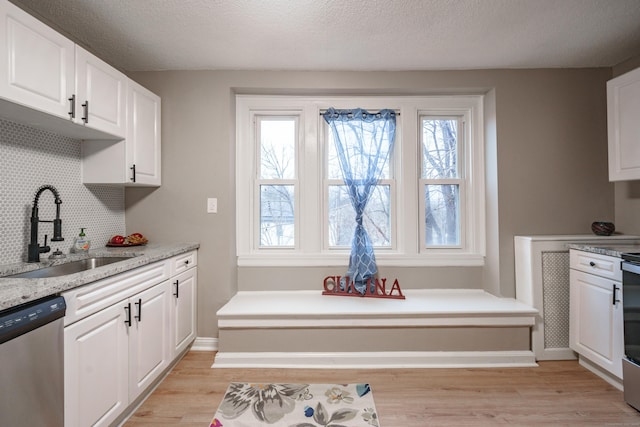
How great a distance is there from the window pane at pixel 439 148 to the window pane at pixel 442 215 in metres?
0.14

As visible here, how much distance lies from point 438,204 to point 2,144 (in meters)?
3.20

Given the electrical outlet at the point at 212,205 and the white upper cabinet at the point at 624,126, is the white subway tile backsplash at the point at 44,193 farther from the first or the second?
the white upper cabinet at the point at 624,126

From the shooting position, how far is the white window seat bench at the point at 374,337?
2445 mm

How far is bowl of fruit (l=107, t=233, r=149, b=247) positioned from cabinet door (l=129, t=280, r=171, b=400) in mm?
594

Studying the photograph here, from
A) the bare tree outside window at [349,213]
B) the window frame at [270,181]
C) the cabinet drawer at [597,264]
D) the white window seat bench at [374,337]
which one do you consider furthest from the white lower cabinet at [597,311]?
the window frame at [270,181]

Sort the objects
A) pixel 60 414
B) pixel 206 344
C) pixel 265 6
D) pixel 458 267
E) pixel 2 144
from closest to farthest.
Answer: pixel 60 414 → pixel 2 144 → pixel 265 6 → pixel 206 344 → pixel 458 267

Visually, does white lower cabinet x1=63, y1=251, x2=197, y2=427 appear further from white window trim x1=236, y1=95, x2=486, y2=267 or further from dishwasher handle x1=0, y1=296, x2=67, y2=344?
white window trim x1=236, y1=95, x2=486, y2=267

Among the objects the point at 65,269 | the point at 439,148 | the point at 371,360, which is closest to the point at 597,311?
the point at 371,360

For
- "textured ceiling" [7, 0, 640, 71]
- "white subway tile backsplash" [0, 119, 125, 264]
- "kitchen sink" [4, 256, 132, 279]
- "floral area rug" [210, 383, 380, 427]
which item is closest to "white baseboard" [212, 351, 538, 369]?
"floral area rug" [210, 383, 380, 427]

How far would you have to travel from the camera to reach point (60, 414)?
1.28 metres

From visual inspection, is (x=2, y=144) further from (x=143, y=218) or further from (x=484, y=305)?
(x=484, y=305)

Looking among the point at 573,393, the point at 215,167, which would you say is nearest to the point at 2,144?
the point at 215,167

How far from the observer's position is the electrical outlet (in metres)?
2.81

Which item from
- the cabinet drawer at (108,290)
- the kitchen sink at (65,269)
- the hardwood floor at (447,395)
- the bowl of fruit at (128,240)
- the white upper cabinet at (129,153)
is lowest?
the hardwood floor at (447,395)
